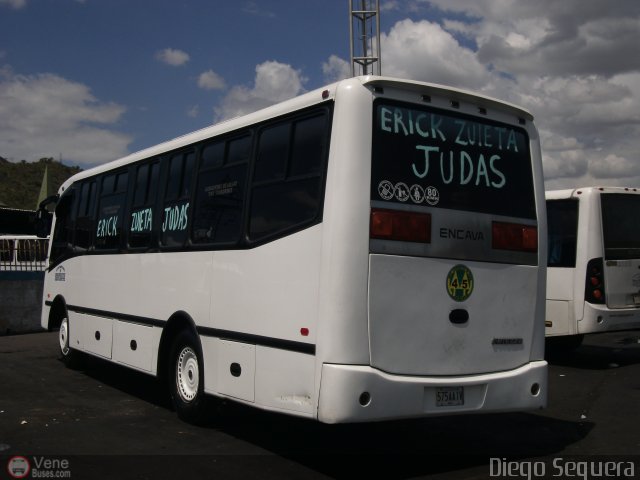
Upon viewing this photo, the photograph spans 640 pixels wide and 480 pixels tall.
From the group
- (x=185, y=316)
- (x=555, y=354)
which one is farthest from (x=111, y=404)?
(x=555, y=354)

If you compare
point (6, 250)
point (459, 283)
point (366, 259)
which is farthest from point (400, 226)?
point (6, 250)

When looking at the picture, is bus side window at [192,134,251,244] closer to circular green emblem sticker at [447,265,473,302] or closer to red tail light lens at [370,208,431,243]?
red tail light lens at [370,208,431,243]

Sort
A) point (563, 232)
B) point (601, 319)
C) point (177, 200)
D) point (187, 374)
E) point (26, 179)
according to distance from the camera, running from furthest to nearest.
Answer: point (26, 179) → point (563, 232) → point (601, 319) → point (177, 200) → point (187, 374)

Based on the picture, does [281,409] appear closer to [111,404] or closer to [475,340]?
[475,340]

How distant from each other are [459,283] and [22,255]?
14.8 metres

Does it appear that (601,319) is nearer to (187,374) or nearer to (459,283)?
(459,283)

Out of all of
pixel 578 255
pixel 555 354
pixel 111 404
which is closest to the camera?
pixel 111 404

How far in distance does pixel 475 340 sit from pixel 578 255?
6.06m

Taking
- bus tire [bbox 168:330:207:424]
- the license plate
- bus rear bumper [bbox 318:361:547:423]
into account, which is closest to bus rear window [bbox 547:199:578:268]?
bus rear bumper [bbox 318:361:547:423]

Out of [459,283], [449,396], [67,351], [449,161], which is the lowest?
[67,351]

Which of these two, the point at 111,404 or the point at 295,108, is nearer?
the point at 295,108

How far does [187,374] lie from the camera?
7879 millimetres

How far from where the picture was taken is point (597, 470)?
6.17m

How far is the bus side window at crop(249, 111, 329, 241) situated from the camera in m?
6.00
